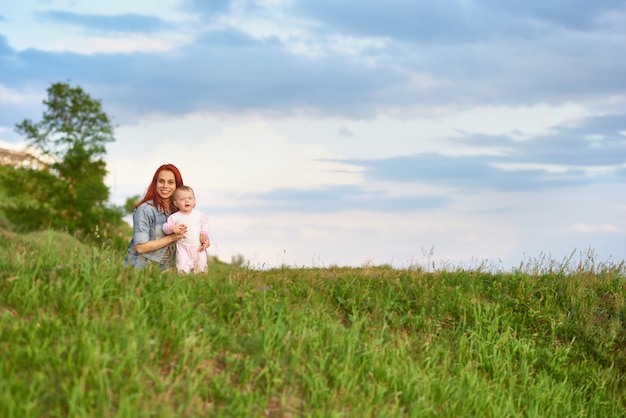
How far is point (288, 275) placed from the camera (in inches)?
358

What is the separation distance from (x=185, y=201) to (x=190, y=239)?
550mm

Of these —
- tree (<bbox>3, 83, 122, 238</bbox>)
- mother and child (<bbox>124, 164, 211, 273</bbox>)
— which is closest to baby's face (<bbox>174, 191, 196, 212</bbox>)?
mother and child (<bbox>124, 164, 211, 273</bbox>)

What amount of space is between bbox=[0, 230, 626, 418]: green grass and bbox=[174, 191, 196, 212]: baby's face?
1.22m

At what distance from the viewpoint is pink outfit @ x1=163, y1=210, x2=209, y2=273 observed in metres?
8.75

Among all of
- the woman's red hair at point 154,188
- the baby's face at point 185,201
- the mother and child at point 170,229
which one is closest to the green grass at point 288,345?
the mother and child at point 170,229

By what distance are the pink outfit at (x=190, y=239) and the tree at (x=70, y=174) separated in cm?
2551

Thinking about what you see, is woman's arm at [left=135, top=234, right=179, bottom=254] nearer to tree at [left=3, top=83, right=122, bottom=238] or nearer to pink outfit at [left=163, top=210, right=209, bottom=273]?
pink outfit at [left=163, top=210, right=209, bottom=273]

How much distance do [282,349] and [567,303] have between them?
5326 millimetres

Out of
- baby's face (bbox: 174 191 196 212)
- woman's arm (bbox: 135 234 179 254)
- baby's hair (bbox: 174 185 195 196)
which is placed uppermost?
baby's hair (bbox: 174 185 195 196)

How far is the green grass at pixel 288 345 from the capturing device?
4.95 metres

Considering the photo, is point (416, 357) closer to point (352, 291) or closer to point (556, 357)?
point (352, 291)

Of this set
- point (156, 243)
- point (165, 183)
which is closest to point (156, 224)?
point (156, 243)

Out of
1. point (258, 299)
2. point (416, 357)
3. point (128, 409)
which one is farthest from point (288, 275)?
point (128, 409)

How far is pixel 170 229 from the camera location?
8727 millimetres
